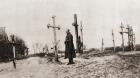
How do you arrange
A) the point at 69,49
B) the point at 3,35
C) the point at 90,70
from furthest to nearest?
the point at 3,35, the point at 69,49, the point at 90,70

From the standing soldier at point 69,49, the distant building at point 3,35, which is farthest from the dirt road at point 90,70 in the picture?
the distant building at point 3,35

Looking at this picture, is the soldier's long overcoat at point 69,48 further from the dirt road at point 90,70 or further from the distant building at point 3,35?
the distant building at point 3,35

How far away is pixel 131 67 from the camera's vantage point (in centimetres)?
1919

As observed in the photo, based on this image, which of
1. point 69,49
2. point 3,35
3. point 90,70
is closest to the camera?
point 90,70

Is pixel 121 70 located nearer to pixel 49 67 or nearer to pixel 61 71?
pixel 61 71

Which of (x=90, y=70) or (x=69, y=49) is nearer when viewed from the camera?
(x=90, y=70)

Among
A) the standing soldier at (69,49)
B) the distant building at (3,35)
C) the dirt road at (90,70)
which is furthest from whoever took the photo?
the distant building at (3,35)

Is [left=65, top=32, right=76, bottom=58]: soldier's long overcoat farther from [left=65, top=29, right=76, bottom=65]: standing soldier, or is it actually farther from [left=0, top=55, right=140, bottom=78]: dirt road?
[left=0, top=55, right=140, bottom=78]: dirt road

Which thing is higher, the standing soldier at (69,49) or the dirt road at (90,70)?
the standing soldier at (69,49)

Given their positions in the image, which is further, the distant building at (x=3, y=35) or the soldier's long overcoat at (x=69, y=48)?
the distant building at (x=3, y=35)

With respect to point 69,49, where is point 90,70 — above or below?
below

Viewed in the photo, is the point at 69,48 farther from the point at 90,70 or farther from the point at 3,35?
the point at 3,35

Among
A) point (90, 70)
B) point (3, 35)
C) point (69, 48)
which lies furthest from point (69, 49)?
point (3, 35)

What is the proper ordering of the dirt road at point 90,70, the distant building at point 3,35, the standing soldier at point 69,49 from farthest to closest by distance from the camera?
the distant building at point 3,35 → the standing soldier at point 69,49 → the dirt road at point 90,70
